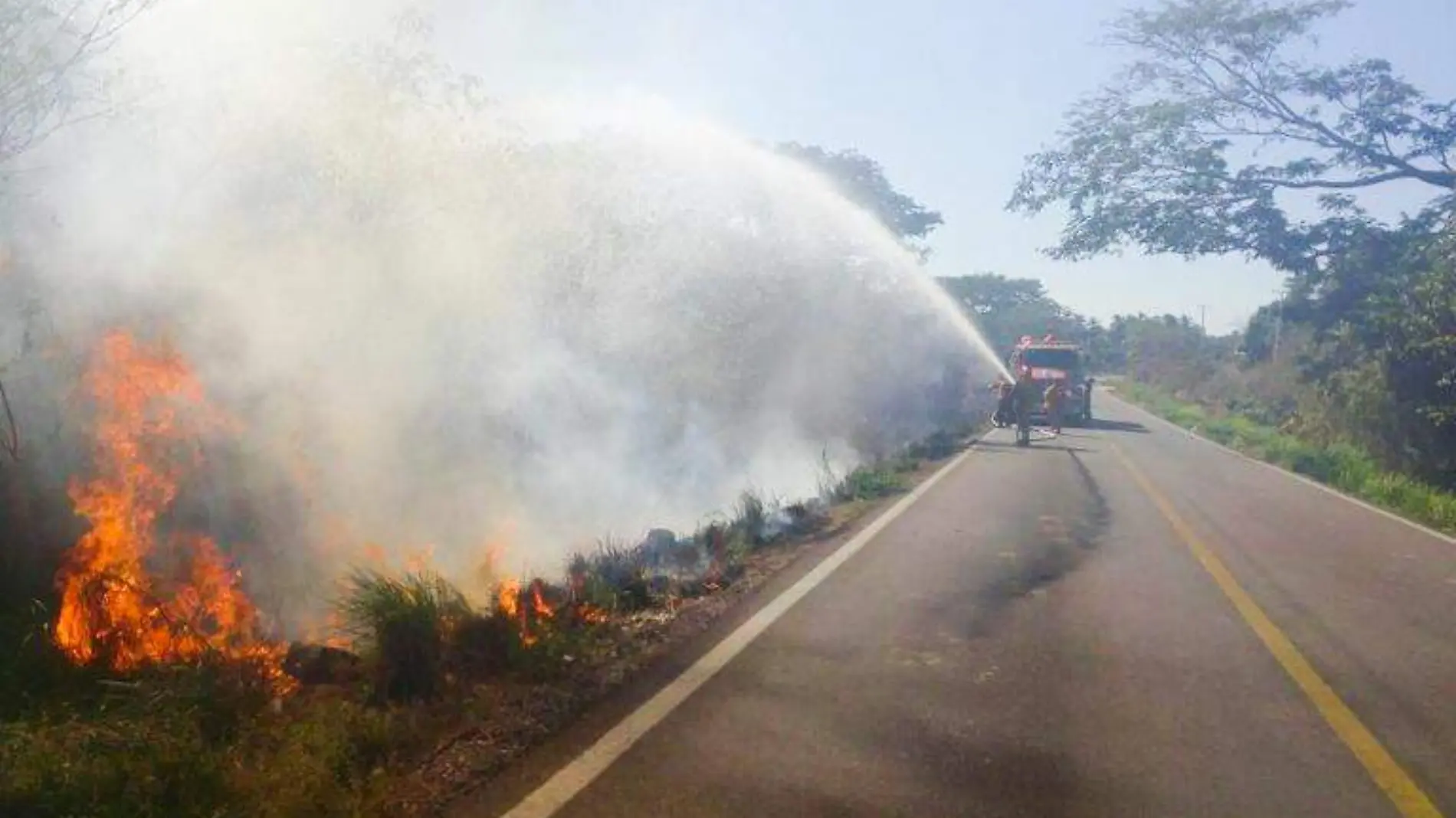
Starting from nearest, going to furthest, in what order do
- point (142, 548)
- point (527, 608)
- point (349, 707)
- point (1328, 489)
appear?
point (349, 707) < point (527, 608) < point (142, 548) < point (1328, 489)

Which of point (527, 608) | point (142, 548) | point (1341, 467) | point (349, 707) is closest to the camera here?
point (349, 707)

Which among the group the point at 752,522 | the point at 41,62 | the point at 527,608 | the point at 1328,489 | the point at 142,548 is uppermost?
the point at 41,62

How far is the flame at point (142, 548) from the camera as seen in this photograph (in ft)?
22.0

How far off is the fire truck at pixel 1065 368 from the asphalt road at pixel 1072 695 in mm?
23017

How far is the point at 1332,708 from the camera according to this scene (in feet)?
21.2

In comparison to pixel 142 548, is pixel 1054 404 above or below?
below

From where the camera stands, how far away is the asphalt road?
505cm

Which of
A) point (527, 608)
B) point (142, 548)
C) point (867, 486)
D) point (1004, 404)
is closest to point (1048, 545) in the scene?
point (867, 486)

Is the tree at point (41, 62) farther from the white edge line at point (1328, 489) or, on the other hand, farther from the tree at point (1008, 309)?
the tree at point (1008, 309)

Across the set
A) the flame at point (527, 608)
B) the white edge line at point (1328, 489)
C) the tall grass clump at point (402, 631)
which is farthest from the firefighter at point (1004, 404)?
the tall grass clump at point (402, 631)

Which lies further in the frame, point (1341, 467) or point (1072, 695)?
point (1341, 467)

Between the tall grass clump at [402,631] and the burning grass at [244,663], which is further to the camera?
the tall grass clump at [402,631]

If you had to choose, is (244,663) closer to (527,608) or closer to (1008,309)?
(527,608)

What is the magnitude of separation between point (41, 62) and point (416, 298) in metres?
5.42
